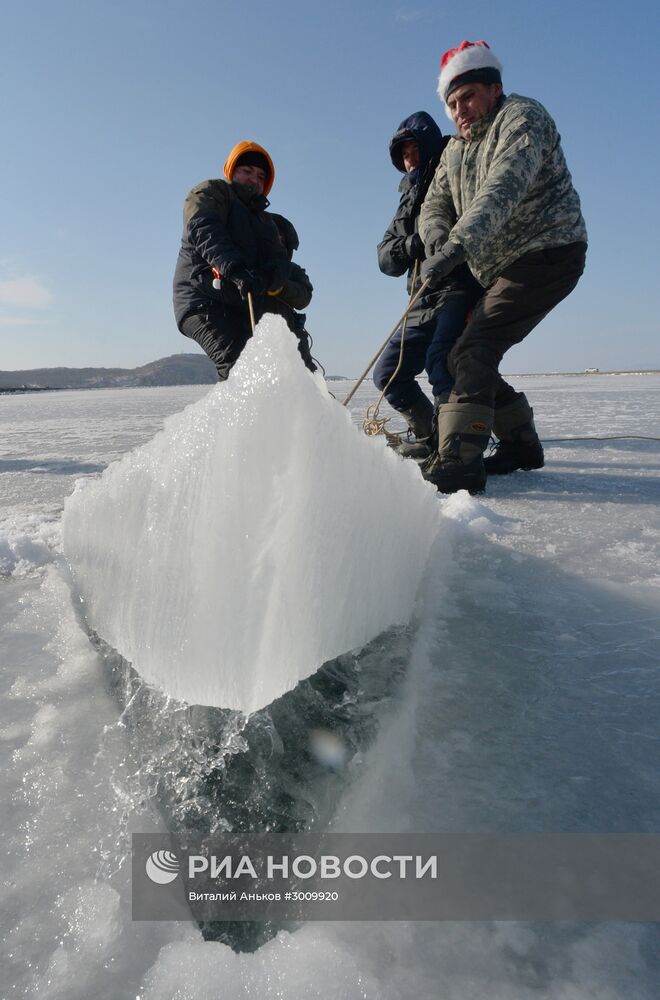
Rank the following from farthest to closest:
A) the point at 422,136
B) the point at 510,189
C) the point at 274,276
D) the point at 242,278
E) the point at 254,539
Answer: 1. the point at 274,276
2. the point at 422,136
3. the point at 242,278
4. the point at 510,189
5. the point at 254,539

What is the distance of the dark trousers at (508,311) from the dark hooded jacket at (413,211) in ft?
2.21

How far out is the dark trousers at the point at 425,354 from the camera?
360 cm

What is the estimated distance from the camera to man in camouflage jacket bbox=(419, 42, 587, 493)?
273 cm

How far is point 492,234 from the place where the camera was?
275cm

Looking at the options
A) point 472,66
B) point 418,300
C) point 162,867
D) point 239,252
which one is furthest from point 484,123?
point 162,867

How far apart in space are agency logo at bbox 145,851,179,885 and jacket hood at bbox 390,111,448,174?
4.08 m

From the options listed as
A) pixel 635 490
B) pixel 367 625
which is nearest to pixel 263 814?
pixel 367 625

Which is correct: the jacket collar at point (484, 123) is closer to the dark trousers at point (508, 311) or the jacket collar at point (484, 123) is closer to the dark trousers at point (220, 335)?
the dark trousers at point (508, 311)

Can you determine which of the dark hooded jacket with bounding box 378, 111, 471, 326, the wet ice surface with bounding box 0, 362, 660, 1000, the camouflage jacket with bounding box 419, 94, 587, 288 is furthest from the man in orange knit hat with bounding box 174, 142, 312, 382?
the wet ice surface with bounding box 0, 362, 660, 1000

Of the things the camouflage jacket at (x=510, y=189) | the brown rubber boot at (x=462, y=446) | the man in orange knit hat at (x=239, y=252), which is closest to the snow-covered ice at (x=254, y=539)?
the brown rubber boot at (x=462, y=446)

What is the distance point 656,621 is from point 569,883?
0.91 metres

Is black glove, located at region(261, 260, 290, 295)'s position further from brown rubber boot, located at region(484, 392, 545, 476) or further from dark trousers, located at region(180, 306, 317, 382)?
brown rubber boot, located at region(484, 392, 545, 476)

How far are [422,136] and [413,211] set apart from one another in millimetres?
430

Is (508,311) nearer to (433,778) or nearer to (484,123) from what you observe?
(484,123)
